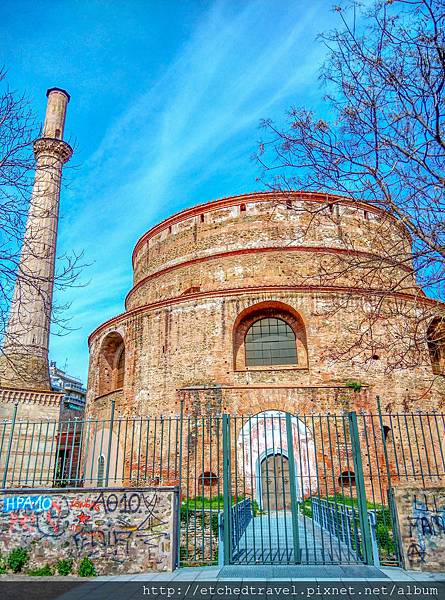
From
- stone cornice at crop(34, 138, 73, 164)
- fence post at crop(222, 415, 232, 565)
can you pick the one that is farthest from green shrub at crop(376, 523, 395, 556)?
stone cornice at crop(34, 138, 73, 164)

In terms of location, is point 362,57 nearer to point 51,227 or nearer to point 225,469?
point 225,469

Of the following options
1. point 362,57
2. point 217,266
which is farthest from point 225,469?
point 217,266

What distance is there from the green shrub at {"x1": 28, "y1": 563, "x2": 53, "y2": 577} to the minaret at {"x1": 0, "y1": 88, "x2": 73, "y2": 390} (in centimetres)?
565

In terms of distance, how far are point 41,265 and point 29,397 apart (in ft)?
15.0

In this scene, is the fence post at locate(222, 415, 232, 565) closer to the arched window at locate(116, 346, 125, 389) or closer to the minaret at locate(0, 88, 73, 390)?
the minaret at locate(0, 88, 73, 390)

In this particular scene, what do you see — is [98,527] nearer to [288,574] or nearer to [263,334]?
[288,574]

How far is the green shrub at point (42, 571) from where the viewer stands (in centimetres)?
598

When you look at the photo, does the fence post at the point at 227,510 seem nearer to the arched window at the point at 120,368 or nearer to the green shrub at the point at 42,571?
the green shrub at the point at 42,571

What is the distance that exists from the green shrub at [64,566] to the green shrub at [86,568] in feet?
0.42

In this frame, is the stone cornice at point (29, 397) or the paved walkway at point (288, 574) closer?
the paved walkway at point (288, 574)

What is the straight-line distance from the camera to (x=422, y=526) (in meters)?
5.91

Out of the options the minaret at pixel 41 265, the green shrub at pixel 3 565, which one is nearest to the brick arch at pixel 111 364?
the minaret at pixel 41 265

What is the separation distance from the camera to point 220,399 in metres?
12.8

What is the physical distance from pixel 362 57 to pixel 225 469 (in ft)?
19.6
